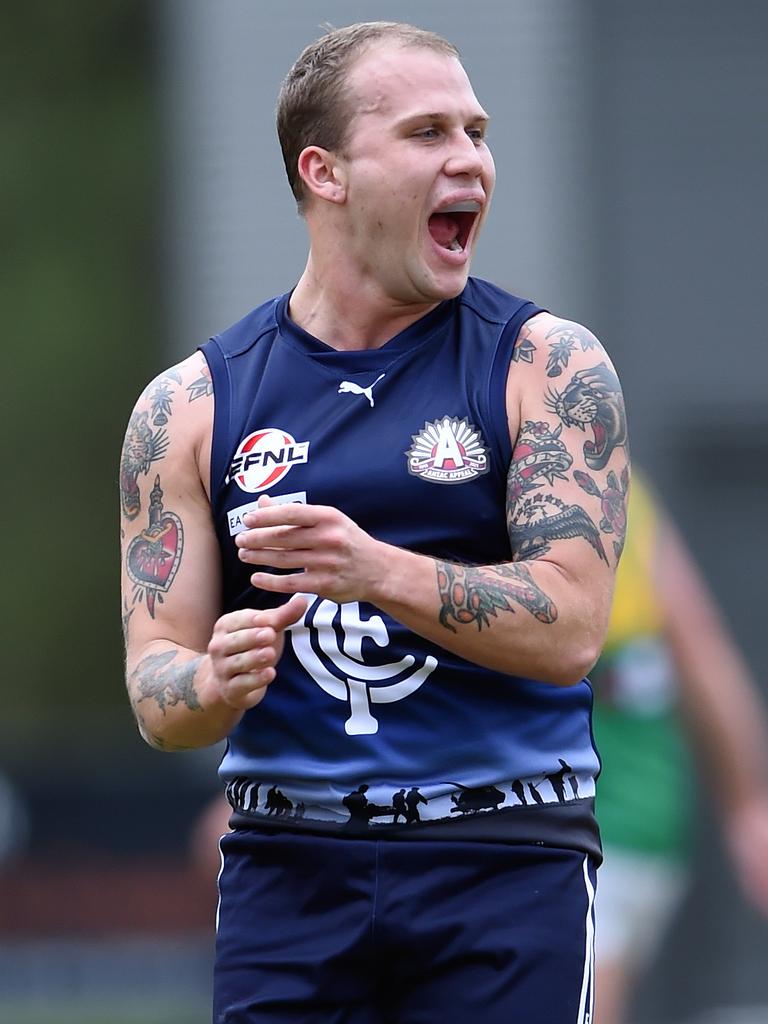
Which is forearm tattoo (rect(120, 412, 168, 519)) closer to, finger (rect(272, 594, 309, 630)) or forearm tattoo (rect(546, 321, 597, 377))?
finger (rect(272, 594, 309, 630))

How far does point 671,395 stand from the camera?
10664 mm

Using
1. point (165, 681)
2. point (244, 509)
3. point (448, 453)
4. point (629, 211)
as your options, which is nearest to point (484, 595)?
point (448, 453)

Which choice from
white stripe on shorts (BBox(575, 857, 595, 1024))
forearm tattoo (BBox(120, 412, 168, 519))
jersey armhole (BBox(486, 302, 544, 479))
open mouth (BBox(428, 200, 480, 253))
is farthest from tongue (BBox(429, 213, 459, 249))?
white stripe on shorts (BBox(575, 857, 595, 1024))

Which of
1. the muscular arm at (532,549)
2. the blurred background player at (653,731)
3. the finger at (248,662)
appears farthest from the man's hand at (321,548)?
the blurred background player at (653,731)

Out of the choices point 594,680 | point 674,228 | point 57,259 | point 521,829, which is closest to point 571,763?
point 521,829

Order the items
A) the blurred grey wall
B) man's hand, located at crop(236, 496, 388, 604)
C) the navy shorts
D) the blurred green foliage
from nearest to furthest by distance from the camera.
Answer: man's hand, located at crop(236, 496, 388, 604) → the navy shorts → the blurred grey wall → the blurred green foliage

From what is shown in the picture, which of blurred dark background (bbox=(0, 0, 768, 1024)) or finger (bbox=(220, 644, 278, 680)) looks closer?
finger (bbox=(220, 644, 278, 680))

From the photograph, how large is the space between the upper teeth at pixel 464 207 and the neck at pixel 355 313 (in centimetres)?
19

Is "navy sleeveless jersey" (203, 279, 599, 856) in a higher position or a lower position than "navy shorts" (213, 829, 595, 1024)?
higher

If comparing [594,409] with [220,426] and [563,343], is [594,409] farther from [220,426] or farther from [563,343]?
[220,426]

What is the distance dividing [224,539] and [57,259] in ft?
33.9

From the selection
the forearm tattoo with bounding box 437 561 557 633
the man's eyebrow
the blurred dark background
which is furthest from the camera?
the blurred dark background

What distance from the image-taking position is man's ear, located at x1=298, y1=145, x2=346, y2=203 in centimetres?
385

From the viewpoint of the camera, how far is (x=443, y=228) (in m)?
3.82
